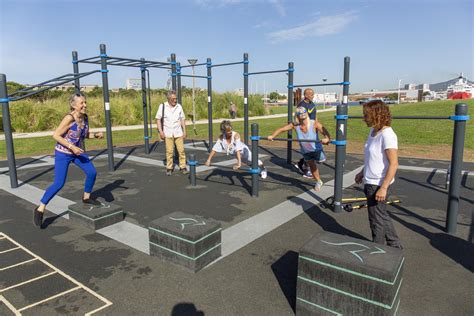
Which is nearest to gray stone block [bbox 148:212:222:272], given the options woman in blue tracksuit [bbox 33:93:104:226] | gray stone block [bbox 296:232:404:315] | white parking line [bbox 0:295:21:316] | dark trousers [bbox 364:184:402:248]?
gray stone block [bbox 296:232:404:315]

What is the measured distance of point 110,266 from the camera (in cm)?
319

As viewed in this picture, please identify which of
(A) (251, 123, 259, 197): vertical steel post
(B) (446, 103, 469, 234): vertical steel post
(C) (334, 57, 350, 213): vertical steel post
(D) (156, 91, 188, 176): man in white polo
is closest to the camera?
(B) (446, 103, 469, 234): vertical steel post

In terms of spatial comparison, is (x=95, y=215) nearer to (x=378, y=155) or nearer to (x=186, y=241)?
(x=186, y=241)

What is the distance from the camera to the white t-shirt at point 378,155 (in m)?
2.93

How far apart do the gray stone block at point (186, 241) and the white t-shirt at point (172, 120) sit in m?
3.78

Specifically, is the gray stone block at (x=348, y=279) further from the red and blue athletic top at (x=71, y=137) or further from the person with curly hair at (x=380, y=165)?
the red and blue athletic top at (x=71, y=137)

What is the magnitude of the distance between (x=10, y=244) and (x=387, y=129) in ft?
13.2

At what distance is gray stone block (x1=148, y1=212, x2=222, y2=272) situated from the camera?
3.05 metres

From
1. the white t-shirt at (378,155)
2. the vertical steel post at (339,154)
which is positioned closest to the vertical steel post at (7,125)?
the vertical steel post at (339,154)

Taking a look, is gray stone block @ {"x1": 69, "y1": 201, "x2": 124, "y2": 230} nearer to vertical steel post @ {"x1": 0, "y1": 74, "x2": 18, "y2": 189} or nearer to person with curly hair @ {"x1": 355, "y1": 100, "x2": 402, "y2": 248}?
vertical steel post @ {"x1": 0, "y1": 74, "x2": 18, "y2": 189}

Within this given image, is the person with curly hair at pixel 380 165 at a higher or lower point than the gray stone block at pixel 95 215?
higher

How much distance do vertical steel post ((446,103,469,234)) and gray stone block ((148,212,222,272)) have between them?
264 cm

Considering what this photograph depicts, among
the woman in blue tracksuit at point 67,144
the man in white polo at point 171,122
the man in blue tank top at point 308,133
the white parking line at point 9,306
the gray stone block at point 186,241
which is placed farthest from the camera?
the man in white polo at point 171,122

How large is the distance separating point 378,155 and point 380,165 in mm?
90
